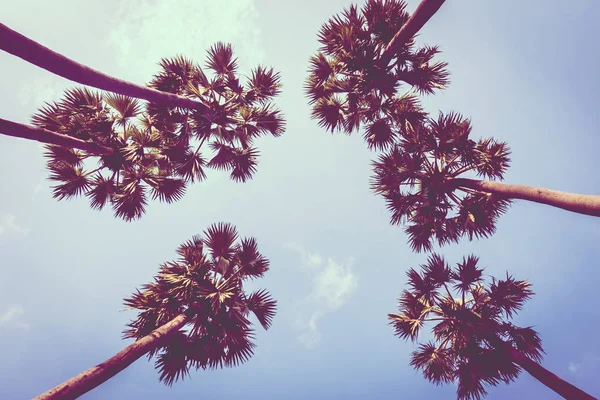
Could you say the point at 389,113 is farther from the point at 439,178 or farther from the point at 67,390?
the point at 67,390

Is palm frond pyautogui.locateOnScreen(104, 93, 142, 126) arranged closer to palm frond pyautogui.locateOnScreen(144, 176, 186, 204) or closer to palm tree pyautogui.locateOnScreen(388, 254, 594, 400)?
palm frond pyautogui.locateOnScreen(144, 176, 186, 204)

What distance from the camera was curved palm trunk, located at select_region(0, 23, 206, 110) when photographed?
325 centimetres

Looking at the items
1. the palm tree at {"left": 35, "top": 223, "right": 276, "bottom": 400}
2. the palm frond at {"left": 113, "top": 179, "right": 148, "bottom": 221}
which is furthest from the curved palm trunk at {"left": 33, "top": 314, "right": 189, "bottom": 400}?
the palm frond at {"left": 113, "top": 179, "right": 148, "bottom": 221}

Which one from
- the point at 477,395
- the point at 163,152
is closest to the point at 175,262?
the point at 163,152

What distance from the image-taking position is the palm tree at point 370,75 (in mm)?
7902

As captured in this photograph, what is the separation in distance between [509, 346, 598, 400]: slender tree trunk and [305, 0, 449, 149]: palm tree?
6.23m

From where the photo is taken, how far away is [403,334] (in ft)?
25.6

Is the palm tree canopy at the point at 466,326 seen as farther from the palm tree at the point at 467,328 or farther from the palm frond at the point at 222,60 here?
the palm frond at the point at 222,60

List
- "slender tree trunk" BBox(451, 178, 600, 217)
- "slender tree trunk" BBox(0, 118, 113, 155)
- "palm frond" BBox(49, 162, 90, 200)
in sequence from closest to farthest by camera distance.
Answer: "slender tree trunk" BBox(451, 178, 600, 217) → "slender tree trunk" BBox(0, 118, 113, 155) → "palm frond" BBox(49, 162, 90, 200)

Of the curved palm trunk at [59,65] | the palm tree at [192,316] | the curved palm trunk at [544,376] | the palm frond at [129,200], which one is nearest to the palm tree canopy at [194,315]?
the palm tree at [192,316]

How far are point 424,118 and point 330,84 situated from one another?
3.11m

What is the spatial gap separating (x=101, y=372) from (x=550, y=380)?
8105 millimetres

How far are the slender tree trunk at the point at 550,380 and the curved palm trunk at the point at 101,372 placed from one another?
7541mm

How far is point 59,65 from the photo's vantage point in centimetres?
374
